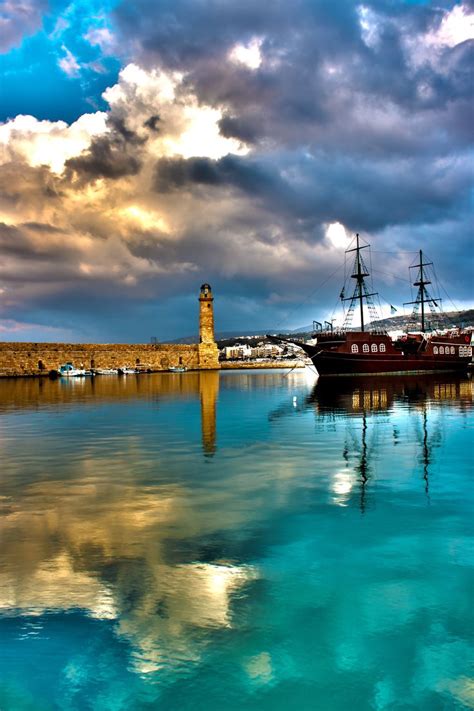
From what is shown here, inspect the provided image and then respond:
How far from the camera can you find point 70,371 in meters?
65.5

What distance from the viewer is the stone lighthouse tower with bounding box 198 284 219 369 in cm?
8212

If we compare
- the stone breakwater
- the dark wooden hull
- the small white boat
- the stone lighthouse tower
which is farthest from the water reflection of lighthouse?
the stone lighthouse tower

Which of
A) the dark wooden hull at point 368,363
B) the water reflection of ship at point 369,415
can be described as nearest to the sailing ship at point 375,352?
the dark wooden hull at point 368,363

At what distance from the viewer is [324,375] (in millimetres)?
54000

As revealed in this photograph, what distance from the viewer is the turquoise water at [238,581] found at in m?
3.93

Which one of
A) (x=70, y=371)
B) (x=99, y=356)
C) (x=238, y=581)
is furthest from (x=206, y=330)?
(x=238, y=581)

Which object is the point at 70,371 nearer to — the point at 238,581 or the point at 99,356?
the point at 99,356

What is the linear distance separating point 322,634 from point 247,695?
1008mm

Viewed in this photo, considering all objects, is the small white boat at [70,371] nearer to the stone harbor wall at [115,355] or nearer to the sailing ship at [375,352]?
the stone harbor wall at [115,355]

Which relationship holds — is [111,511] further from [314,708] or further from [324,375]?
[324,375]

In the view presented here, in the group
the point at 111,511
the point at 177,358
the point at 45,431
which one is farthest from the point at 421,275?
the point at 111,511

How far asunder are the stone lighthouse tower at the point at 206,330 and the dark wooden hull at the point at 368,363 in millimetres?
31679

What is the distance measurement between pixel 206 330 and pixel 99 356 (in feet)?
59.1

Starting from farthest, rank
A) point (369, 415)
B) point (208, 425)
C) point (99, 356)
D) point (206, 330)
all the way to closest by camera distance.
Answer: point (206, 330), point (99, 356), point (369, 415), point (208, 425)
